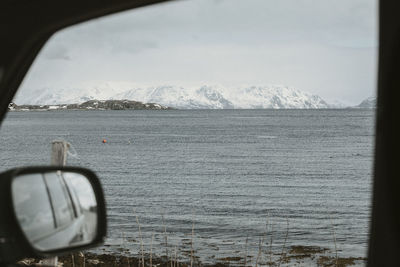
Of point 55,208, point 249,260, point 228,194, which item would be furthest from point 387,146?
point 228,194

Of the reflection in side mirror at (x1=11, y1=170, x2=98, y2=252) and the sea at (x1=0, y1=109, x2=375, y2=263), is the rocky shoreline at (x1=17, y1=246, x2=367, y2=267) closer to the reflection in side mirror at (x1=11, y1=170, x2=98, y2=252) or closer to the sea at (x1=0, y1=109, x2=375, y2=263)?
the sea at (x1=0, y1=109, x2=375, y2=263)

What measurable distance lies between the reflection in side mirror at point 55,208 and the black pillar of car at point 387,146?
77 cm

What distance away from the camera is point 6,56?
4.97ft

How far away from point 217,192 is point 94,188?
1468 inches

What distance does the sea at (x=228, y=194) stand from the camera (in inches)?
914

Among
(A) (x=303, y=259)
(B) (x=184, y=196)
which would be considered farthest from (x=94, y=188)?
(B) (x=184, y=196)

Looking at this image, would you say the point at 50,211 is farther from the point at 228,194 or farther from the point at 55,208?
the point at 228,194

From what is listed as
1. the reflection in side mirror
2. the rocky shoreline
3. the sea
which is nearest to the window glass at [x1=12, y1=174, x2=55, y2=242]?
the reflection in side mirror

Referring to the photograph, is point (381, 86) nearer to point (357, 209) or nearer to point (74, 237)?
point (74, 237)

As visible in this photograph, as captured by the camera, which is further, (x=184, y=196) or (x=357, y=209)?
(x=184, y=196)

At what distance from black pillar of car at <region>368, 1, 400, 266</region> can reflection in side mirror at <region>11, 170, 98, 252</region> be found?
774 millimetres

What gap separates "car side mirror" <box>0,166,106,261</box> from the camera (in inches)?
52.4

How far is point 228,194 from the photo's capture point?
123ft

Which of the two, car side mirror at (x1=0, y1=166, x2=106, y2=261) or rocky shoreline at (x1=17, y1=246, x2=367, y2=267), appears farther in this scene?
rocky shoreline at (x1=17, y1=246, x2=367, y2=267)
